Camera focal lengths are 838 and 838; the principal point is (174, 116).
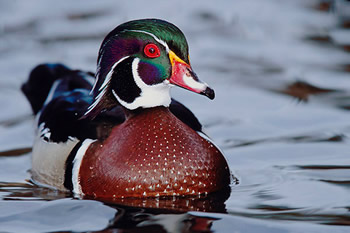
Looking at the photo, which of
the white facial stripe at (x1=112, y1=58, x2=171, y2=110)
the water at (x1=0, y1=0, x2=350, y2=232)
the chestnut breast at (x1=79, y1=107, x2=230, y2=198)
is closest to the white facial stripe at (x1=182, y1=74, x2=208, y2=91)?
the white facial stripe at (x1=112, y1=58, x2=171, y2=110)

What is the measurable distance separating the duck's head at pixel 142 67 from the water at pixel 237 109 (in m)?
0.64

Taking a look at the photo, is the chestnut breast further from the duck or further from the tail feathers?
the tail feathers

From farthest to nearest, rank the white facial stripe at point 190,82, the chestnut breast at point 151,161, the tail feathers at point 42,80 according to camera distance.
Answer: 1. the tail feathers at point 42,80
2. the chestnut breast at point 151,161
3. the white facial stripe at point 190,82

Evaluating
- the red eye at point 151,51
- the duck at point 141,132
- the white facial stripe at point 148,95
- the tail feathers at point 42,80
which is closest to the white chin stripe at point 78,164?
the duck at point 141,132

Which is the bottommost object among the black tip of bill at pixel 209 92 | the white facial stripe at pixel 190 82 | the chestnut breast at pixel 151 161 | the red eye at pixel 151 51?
the chestnut breast at pixel 151 161

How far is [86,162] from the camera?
17.0ft

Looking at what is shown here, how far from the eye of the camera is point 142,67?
504 centimetres

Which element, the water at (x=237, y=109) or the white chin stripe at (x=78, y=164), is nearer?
the water at (x=237, y=109)

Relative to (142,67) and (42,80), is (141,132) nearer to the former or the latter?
(142,67)

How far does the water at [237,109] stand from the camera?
15.7 feet

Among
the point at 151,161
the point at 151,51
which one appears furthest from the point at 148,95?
the point at 151,161

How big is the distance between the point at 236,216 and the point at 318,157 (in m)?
1.53

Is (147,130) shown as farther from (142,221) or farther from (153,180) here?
(142,221)

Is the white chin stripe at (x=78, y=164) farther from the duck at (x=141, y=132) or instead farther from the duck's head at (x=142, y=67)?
the duck's head at (x=142, y=67)
